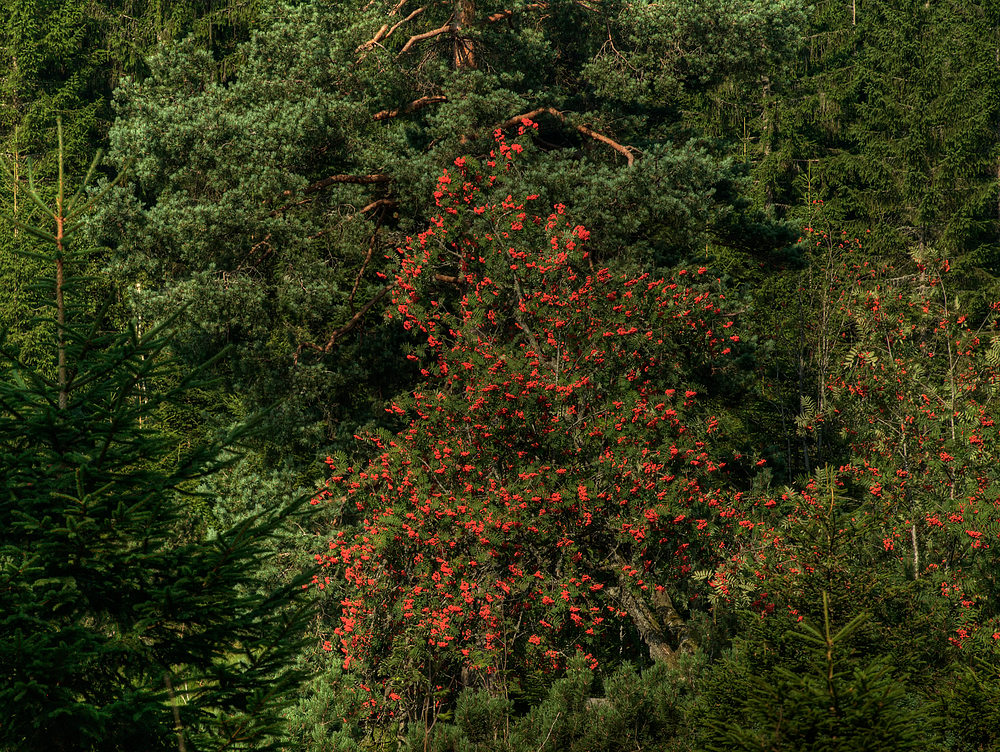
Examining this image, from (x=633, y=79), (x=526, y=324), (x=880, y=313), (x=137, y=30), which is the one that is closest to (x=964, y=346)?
(x=880, y=313)

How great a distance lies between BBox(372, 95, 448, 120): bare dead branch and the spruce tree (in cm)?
936

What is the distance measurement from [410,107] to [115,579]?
10.3 m

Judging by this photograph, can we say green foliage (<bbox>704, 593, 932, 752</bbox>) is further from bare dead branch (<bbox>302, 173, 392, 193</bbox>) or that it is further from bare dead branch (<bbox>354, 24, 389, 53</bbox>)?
bare dead branch (<bbox>354, 24, 389, 53</bbox>)

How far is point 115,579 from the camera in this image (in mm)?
4531

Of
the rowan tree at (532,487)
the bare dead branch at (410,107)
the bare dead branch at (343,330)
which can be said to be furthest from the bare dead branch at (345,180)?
the rowan tree at (532,487)

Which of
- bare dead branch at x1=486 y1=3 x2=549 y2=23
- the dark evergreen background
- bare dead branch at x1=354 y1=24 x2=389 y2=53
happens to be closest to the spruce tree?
the dark evergreen background

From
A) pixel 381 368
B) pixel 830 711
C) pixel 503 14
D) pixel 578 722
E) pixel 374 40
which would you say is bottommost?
pixel 578 722

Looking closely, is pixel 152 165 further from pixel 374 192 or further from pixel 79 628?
pixel 79 628

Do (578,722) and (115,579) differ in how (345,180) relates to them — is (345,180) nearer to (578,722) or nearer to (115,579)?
(578,722)

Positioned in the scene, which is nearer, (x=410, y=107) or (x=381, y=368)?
(x=410, y=107)

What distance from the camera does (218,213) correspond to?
11.3 metres

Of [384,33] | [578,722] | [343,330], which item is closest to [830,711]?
[578,722]

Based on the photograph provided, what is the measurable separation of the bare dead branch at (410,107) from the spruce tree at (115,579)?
9358 mm

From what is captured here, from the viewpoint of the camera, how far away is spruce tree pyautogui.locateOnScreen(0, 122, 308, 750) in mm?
4270
